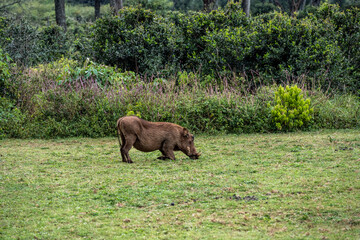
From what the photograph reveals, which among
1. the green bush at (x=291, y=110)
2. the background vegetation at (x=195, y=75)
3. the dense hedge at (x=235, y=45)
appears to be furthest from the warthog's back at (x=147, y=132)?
the dense hedge at (x=235, y=45)

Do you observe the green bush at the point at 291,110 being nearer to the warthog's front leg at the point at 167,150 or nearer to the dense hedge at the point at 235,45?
the dense hedge at the point at 235,45

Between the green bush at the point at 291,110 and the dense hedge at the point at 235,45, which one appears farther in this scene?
the dense hedge at the point at 235,45

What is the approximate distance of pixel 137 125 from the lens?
790 centimetres

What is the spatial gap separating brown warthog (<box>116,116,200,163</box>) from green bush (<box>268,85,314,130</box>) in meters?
3.63

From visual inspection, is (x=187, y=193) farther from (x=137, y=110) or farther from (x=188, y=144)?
(x=137, y=110)

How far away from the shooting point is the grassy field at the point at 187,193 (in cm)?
462

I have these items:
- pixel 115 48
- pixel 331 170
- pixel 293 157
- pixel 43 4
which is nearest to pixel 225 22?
pixel 115 48

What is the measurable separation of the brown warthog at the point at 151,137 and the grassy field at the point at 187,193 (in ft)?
0.77

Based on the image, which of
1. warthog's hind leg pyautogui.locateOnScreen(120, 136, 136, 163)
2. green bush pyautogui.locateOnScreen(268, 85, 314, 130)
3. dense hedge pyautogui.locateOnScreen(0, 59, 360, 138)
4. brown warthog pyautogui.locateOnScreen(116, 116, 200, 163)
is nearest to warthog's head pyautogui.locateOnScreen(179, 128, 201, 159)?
brown warthog pyautogui.locateOnScreen(116, 116, 200, 163)

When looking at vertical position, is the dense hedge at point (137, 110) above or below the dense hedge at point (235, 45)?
below

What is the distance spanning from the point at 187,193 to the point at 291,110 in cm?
605

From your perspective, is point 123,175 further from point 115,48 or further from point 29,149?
point 115,48

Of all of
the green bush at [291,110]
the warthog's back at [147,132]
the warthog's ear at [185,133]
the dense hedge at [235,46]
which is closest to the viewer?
the warthog's back at [147,132]

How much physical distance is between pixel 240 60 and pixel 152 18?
3.51 m
